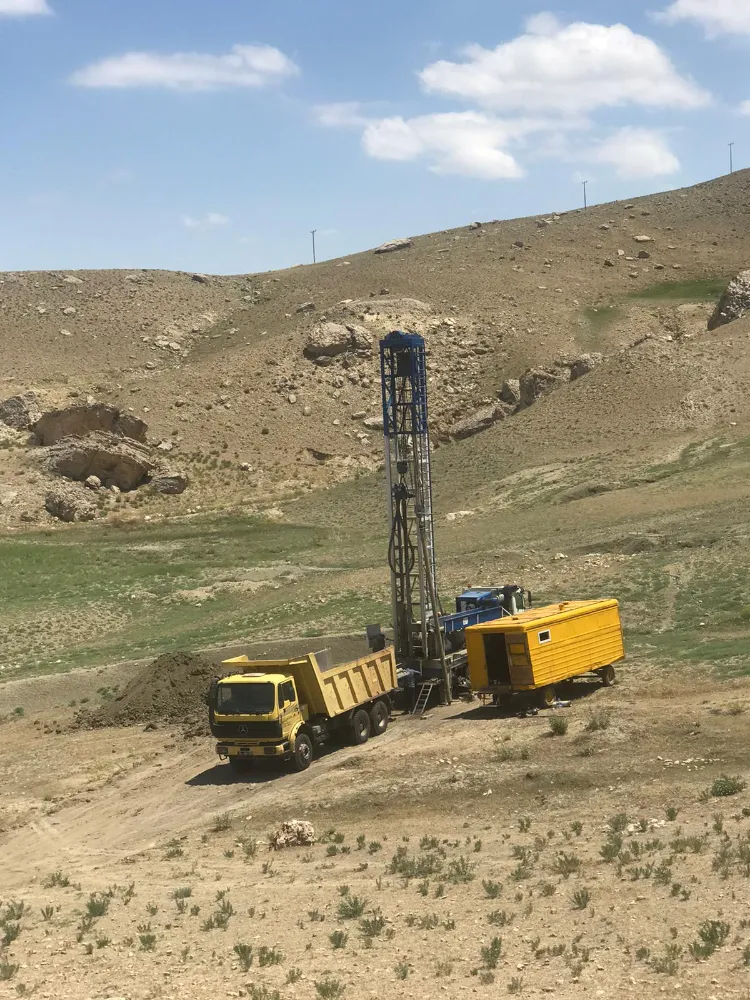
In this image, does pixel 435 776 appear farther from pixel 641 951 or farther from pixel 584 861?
pixel 641 951

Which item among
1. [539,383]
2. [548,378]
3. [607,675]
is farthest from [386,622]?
[548,378]

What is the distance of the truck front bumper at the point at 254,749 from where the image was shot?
862 inches

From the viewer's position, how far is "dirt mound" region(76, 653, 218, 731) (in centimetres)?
2862

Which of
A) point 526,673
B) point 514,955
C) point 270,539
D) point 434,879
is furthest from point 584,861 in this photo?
point 270,539

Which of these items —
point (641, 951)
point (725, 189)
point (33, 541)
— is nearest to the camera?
point (641, 951)

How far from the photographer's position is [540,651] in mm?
24516

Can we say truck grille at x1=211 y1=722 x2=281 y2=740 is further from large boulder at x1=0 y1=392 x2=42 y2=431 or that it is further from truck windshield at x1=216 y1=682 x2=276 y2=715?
large boulder at x1=0 y1=392 x2=42 y2=431

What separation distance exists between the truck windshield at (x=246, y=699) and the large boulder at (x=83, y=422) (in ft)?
164

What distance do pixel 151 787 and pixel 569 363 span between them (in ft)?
207

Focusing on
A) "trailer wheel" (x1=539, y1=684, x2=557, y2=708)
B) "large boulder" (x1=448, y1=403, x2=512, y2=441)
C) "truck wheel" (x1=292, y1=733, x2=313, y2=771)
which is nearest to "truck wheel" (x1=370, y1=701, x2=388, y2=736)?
"truck wheel" (x1=292, y1=733, x2=313, y2=771)

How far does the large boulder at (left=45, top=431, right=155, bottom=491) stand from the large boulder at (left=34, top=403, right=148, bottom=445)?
106 cm

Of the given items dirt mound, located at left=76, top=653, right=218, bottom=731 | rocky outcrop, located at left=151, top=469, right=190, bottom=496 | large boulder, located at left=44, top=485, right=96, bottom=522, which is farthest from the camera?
rocky outcrop, located at left=151, top=469, right=190, bottom=496

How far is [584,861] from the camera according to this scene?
1482cm

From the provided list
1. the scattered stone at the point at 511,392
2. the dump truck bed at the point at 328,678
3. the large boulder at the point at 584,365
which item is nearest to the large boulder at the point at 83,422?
the scattered stone at the point at 511,392
